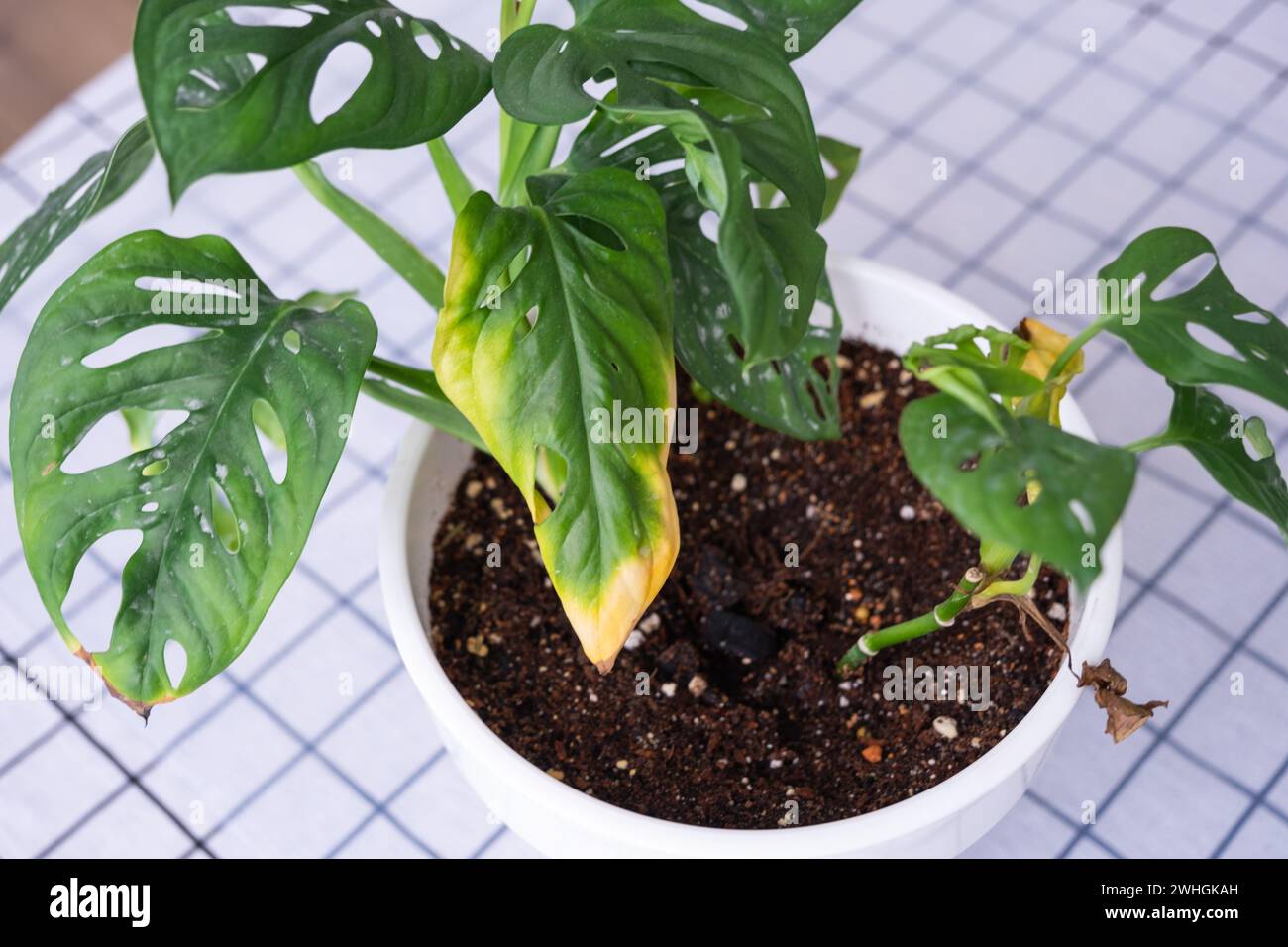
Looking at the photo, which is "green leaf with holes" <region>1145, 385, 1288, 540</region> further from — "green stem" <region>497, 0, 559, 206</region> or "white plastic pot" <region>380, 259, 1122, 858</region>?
"green stem" <region>497, 0, 559, 206</region>

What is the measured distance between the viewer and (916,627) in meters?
0.81

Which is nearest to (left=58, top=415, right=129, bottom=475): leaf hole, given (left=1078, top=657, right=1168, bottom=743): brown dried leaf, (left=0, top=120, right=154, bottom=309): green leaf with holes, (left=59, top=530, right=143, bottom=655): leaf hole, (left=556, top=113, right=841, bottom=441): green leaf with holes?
(left=59, top=530, right=143, bottom=655): leaf hole

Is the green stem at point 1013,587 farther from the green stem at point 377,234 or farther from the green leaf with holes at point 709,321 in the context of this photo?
the green stem at point 377,234

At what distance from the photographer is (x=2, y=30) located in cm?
170

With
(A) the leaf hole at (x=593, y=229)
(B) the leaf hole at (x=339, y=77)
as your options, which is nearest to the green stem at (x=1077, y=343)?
(A) the leaf hole at (x=593, y=229)

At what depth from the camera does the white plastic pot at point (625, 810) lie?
76cm

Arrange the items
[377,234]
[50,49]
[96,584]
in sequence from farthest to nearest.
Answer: [50,49]
[96,584]
[377,234]

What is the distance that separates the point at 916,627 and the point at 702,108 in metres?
0.33

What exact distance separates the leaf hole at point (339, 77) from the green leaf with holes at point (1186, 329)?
0.87m

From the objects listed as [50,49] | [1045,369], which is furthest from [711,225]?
[50,49]

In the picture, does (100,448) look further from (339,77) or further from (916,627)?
(916,627)

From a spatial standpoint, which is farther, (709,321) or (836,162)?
→ (836,162)

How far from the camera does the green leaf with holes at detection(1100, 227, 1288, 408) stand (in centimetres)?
63

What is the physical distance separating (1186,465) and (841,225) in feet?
1.21
